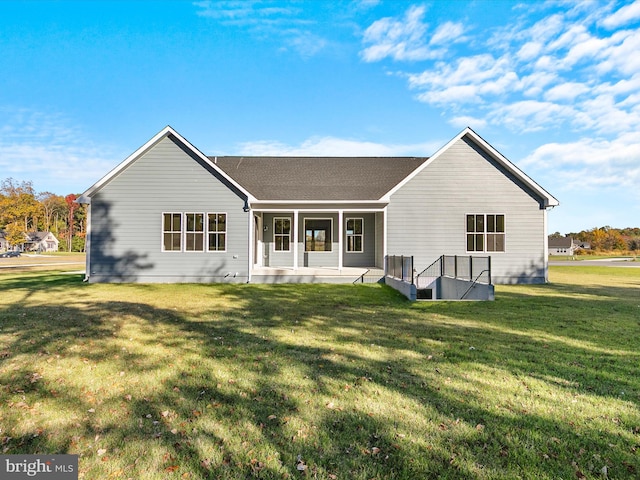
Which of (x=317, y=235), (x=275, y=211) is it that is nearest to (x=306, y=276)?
(x=317, y=235)

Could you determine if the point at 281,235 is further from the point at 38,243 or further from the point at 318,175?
the point at 38,243

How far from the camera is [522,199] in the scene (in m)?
15.0

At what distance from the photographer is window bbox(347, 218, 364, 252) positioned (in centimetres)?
1698

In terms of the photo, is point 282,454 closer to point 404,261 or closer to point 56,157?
point 404,261

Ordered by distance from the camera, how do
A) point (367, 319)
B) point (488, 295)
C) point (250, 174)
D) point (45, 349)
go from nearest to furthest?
point (45, 349), point (367, 319), point (488, 295), point (250, 174)

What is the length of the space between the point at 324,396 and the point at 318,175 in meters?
14.8

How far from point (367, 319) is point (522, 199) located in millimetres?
11551

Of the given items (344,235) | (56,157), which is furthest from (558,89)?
(56,157)

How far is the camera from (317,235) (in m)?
16.9

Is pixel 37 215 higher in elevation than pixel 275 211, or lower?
higher

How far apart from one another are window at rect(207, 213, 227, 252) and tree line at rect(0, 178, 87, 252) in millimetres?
51382

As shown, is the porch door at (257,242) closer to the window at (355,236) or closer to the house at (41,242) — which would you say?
the window at (355,236)

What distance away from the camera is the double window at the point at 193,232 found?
575 inches

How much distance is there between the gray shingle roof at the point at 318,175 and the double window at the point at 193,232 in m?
2.23
